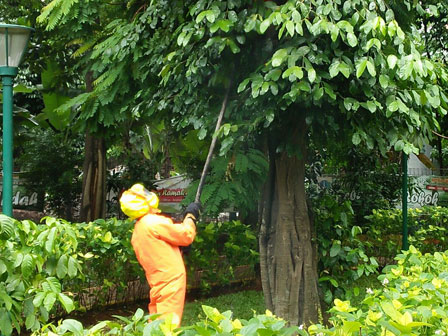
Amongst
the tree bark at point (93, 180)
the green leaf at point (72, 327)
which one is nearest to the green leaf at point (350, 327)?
the green leaf at point (72, 327)

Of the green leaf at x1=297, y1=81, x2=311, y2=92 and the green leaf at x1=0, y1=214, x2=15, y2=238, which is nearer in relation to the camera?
the green leaf at x1=0, y1=214, x2=15, y2=238

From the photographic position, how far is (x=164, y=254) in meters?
4.73

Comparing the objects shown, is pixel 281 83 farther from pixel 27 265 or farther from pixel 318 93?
pixel 27 265

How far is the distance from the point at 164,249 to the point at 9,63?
Result: 2590 mm

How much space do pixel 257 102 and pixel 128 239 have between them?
3.17 metres

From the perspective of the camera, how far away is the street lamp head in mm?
5738

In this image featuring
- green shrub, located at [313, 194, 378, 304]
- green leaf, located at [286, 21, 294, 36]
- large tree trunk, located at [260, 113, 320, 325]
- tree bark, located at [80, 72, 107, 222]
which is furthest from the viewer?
tree bark, located at [80, 72, 107, 222]

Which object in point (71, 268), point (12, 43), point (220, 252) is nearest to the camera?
point (71, 268)

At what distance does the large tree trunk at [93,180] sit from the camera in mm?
10094

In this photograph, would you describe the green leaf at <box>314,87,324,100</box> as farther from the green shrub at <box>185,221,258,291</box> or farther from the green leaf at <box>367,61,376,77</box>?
the green shrub at <box>185,221,258,291</box>

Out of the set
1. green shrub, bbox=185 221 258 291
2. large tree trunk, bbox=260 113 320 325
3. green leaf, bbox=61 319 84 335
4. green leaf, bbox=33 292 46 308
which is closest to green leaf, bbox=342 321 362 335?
green leaf, bbox=61 319 84 335

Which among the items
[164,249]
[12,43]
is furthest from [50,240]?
[12,43]

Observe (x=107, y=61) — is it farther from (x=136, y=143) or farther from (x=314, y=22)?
(x=136, y=143)

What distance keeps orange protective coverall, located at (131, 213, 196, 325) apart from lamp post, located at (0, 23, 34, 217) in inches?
66.7
